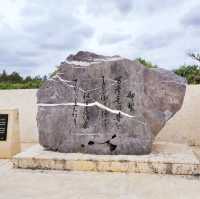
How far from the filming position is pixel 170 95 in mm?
6316

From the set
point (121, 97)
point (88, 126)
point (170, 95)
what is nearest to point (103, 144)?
point (88, 126)

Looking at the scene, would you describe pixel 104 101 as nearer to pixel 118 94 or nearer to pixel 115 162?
pixel 118 94

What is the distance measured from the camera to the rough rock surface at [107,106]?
6.09m

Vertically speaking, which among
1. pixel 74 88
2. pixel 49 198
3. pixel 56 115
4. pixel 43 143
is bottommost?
pixel 49 198

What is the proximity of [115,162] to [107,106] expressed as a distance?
0.96 m

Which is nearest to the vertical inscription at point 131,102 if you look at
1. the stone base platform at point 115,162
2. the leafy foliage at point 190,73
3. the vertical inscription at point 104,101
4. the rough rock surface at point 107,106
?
the rough rock surface at point 107,106

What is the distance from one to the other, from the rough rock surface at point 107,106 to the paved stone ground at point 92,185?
2.27 ft

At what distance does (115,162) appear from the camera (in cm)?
562

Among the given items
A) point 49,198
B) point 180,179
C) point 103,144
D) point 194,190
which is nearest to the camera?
point 49,198

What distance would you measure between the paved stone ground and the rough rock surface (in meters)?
0.69

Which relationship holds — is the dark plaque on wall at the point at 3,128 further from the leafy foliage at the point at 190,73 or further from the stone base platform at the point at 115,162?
the leafy foliage at the point at 190,73

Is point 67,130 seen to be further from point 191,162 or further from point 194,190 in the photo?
point 194,190

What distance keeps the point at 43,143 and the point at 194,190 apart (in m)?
2.56

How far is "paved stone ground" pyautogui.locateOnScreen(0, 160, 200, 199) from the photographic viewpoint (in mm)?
4430
